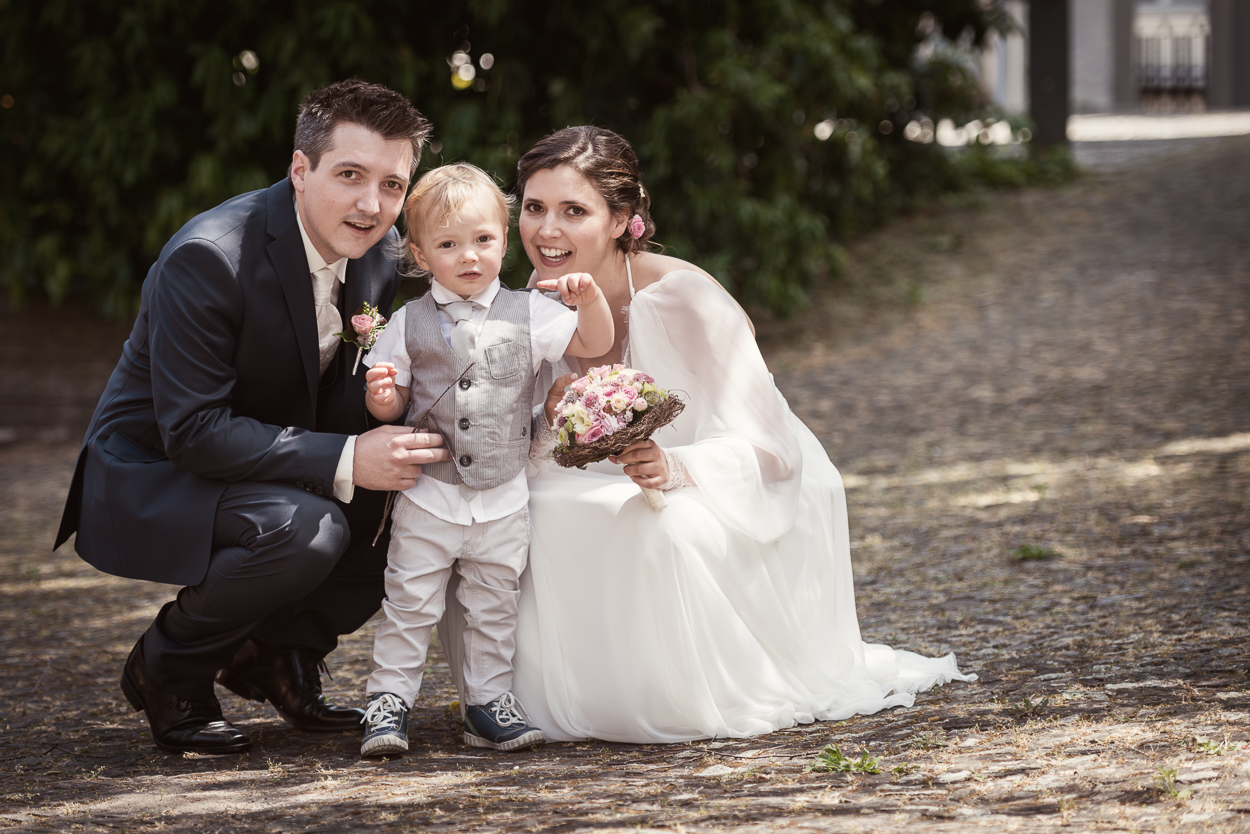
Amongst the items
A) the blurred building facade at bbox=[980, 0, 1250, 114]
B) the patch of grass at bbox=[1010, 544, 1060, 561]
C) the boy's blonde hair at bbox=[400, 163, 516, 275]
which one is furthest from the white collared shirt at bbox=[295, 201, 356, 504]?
the blurred building facade at bbox=[980, 0, 1250, 114]

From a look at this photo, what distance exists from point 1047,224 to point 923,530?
23.8 ft

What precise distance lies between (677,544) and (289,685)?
1253 mm

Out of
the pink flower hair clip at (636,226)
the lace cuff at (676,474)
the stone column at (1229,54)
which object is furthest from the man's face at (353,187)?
the stone column at (1229,54)

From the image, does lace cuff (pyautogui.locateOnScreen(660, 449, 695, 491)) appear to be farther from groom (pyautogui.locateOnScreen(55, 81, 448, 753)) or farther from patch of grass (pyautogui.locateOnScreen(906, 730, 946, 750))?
patch of grass (pyautogui.locateOnScreen(906, 730, 946, 750))

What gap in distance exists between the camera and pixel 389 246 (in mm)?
3816

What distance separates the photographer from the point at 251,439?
3.26 metres

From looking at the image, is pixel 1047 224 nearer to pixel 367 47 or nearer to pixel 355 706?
pixel 367 47

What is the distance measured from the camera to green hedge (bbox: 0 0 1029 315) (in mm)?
9047

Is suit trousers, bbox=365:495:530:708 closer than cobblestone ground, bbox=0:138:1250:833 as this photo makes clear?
No

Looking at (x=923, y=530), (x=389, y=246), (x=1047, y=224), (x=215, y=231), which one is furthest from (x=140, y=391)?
(x=1047, y=224)

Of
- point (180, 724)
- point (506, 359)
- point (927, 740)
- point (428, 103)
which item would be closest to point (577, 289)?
point (506, 359)

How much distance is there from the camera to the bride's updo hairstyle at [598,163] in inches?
138

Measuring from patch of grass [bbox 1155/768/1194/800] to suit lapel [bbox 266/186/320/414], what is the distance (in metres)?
2.35

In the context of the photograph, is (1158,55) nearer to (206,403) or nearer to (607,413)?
(607,413)
